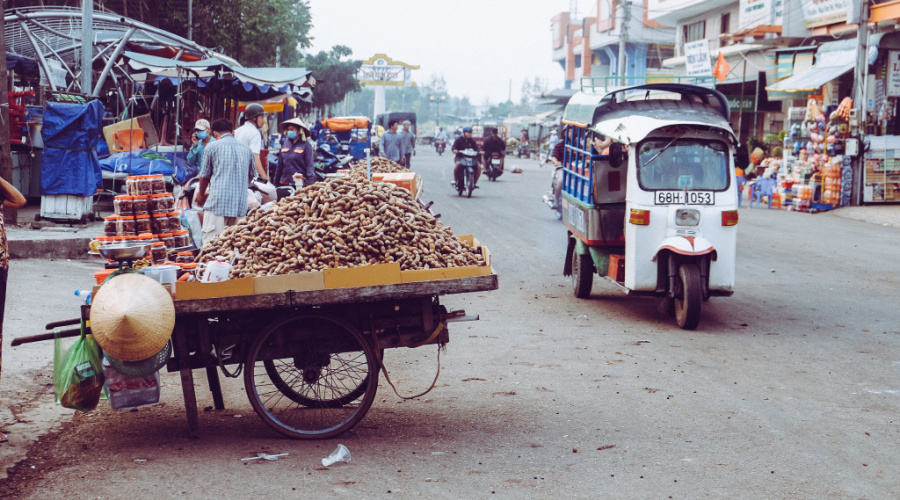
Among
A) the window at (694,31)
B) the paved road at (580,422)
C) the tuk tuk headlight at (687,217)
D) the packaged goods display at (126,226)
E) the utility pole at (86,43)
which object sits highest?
the window at (694,31)

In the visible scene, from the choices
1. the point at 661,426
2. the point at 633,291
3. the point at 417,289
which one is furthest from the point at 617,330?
the point at 417,289

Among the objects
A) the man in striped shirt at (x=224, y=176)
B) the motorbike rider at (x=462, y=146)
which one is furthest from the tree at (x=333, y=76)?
the man in striped shirt at (x=224, y=176)

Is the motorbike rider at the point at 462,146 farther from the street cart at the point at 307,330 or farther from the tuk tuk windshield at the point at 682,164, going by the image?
the street cart at the point at 307,330

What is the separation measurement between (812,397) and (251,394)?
3.70 m

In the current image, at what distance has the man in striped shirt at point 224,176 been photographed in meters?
9.27

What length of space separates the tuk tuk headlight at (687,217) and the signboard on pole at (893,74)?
635 inches

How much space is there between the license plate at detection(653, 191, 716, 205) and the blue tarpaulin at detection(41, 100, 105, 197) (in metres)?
8.75

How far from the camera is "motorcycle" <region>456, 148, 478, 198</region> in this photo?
23219 millimetres

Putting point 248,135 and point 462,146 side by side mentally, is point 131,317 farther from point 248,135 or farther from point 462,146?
point 462,146

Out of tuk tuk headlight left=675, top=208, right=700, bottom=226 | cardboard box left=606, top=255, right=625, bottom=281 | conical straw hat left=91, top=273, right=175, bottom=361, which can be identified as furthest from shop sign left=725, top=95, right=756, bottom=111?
conical straw hat left=91, top=273, right=175, bottom=361

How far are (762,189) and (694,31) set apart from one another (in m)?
19.9

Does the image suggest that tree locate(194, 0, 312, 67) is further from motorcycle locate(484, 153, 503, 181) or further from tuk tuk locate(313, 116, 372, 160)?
motorcycle locate(484, 153, 503, 181)

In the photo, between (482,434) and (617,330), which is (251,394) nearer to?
(482,434)

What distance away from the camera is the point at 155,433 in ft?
17.5
